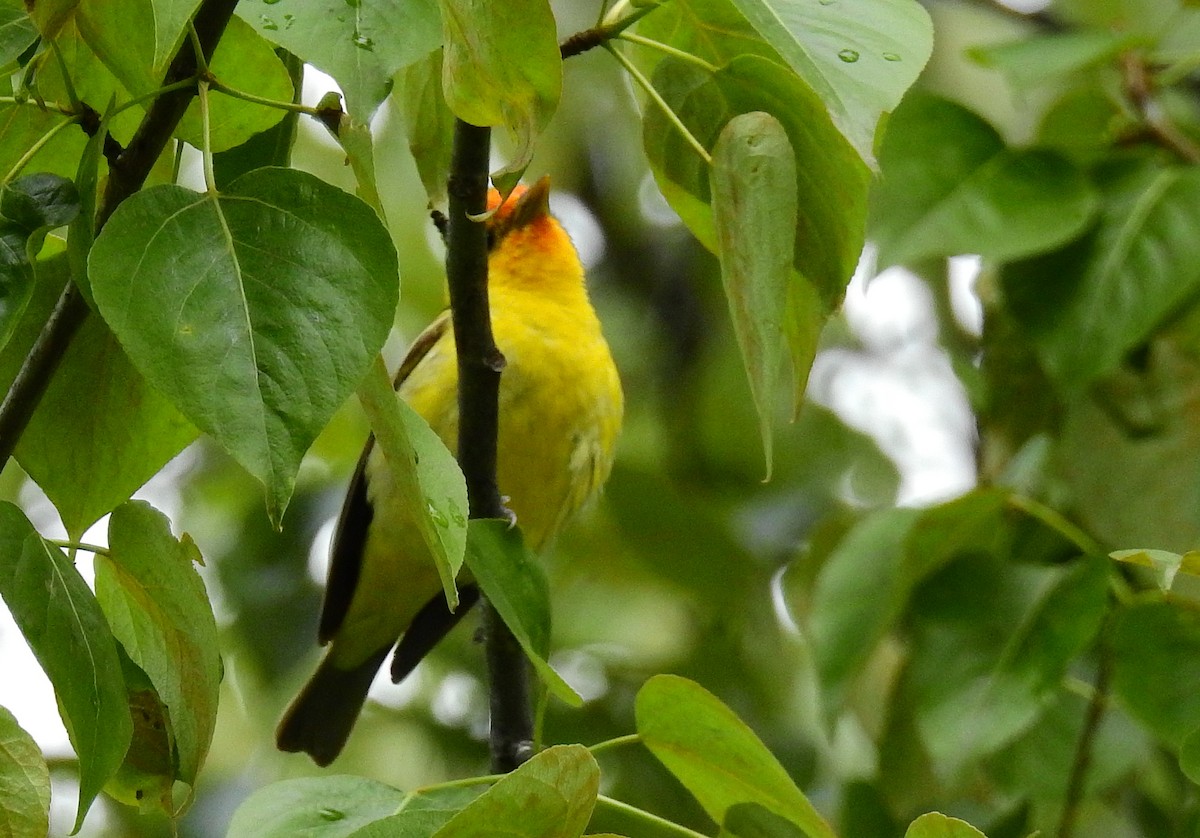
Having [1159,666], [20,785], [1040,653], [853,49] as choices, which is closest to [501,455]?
[1040,653]

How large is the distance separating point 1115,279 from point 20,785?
2.54 metres

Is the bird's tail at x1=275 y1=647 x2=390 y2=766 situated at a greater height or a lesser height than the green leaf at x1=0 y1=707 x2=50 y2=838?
lesser

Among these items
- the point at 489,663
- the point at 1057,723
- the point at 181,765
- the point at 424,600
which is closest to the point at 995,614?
the point at 1057,723

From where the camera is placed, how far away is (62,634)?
4.90 feet

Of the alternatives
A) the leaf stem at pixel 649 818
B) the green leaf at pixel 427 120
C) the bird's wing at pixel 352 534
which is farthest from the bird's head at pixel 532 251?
the leaf stem at pixel 649 818

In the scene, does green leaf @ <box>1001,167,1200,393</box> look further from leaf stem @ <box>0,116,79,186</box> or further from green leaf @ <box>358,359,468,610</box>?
leaf stem @ <box>0,116,79,186</box>

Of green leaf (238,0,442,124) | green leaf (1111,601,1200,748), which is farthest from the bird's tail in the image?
green leaf (238,0,442,124)

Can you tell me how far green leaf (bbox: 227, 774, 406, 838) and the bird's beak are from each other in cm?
244

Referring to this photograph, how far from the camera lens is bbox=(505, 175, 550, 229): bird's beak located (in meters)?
3.96

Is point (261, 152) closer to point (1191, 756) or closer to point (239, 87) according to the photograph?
point (239, 87)

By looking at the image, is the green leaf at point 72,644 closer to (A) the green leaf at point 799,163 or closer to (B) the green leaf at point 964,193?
(A) the green leaf at point 799,163

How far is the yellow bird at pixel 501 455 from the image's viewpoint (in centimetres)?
371

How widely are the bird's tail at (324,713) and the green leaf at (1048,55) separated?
2.44 metres

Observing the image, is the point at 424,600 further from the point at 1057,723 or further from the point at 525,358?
the point at 1057,723
